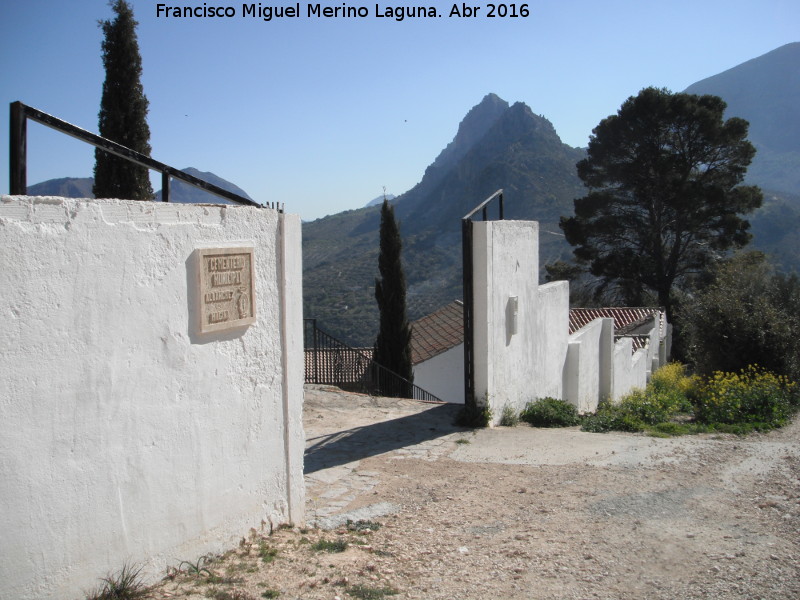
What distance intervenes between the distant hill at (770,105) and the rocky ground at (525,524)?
333 feet

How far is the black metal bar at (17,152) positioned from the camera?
3436 mm

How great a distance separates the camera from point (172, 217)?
4008mm

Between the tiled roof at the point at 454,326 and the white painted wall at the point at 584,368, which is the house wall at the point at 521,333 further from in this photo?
the tiled roof at the point at 454,326

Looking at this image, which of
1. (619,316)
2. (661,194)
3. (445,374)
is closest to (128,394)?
(445,374)

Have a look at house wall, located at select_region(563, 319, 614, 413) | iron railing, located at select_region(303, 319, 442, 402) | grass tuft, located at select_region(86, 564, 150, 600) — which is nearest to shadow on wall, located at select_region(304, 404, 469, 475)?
grass tuft, located at select_region(86, 564, 150, 600)

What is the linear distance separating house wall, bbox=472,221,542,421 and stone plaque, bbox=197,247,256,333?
4.59 metres

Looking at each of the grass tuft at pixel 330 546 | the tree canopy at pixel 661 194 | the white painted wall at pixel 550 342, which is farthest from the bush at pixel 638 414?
the tree canopy at pixel 661 194

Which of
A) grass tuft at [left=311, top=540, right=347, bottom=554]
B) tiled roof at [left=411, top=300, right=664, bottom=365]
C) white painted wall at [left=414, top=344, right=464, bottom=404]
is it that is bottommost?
white painted wall at [left=414, top=344, right=464, bottom=404]

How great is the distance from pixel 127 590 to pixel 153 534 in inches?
12.9

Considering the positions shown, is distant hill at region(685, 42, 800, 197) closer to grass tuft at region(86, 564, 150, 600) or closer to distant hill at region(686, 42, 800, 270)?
distant hill at region(686, 42, 800, 270)

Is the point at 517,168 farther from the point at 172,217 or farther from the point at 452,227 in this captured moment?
the point at 172,217

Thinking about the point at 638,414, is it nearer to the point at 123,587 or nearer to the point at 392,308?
the point at 123,587

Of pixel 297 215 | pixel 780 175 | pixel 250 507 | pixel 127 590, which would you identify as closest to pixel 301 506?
pixel 250 507

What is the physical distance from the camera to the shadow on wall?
24.1ft
